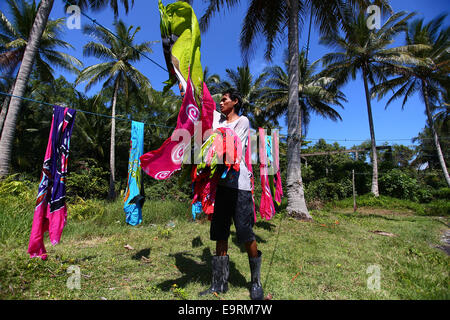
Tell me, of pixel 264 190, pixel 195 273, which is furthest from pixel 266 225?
pixel 195 273

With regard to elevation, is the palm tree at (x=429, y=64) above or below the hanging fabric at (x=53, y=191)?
above

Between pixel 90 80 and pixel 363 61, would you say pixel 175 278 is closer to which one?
pixel 90 80

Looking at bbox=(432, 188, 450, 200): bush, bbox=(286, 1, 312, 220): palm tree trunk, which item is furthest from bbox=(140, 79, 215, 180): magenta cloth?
bbox=(432, 188, 450, 200): bush

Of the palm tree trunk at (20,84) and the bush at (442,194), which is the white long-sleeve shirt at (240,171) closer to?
the palm tree trunk at (20,84)

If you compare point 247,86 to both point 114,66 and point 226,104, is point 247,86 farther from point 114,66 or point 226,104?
point 226,104

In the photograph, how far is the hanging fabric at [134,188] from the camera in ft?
10.9

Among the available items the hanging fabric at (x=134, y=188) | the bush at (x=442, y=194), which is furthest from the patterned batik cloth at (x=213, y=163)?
the bush at (x=442, y=194)

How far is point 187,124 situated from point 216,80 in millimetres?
16338

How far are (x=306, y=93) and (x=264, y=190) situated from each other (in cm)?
1397

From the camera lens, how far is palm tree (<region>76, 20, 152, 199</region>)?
41.8 feet

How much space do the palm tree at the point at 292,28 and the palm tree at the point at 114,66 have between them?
8478 millimetres

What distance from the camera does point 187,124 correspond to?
1.94 m

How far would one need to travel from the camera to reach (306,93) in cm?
1569
